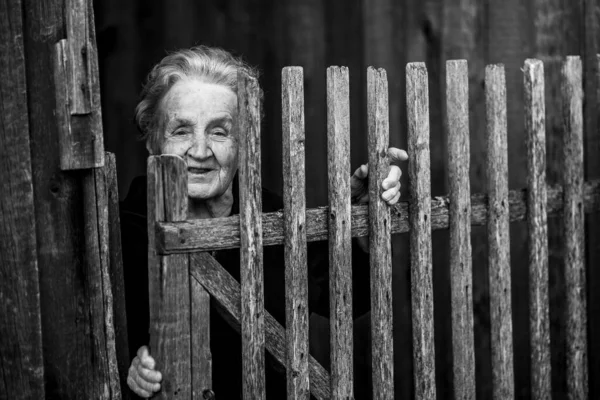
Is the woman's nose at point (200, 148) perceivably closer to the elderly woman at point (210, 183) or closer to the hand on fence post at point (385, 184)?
the elderly woman at point (210, 183)

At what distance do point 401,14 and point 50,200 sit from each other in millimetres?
2400

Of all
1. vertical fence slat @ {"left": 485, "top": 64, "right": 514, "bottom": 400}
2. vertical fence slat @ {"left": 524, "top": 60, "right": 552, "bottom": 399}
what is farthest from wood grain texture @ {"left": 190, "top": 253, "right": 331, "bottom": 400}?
vertical fence slat @ {"left": 524, "top": 60, "right": 552, "bottom": 399}

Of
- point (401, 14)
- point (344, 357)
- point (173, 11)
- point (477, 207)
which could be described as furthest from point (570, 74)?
point (173, 11)

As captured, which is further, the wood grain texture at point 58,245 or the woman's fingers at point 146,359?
the woman's fingers at point 146,359

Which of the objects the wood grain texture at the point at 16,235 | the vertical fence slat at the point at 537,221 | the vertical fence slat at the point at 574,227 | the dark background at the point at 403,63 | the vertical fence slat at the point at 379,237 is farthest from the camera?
the dark background at the point at 403,63

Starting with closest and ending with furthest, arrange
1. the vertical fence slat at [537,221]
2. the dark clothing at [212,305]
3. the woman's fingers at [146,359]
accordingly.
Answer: the woman's fingers at [146,359] < the dark clothing at [212,305] < the vertical fence slat at [537,221]

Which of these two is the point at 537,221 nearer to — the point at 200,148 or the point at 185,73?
the point at 200,148

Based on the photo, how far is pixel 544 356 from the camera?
3146mm

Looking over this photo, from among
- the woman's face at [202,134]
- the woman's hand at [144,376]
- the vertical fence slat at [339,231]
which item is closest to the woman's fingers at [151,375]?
the woman's hand at [144,376]

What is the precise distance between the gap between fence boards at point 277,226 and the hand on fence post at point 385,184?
0.28 ft

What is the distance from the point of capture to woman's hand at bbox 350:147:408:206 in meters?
2.65

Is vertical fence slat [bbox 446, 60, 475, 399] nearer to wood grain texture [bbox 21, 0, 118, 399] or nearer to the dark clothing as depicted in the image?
the dark clothing

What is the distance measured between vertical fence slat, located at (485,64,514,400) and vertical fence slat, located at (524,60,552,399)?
0.15 m

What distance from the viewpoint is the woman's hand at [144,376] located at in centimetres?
234
